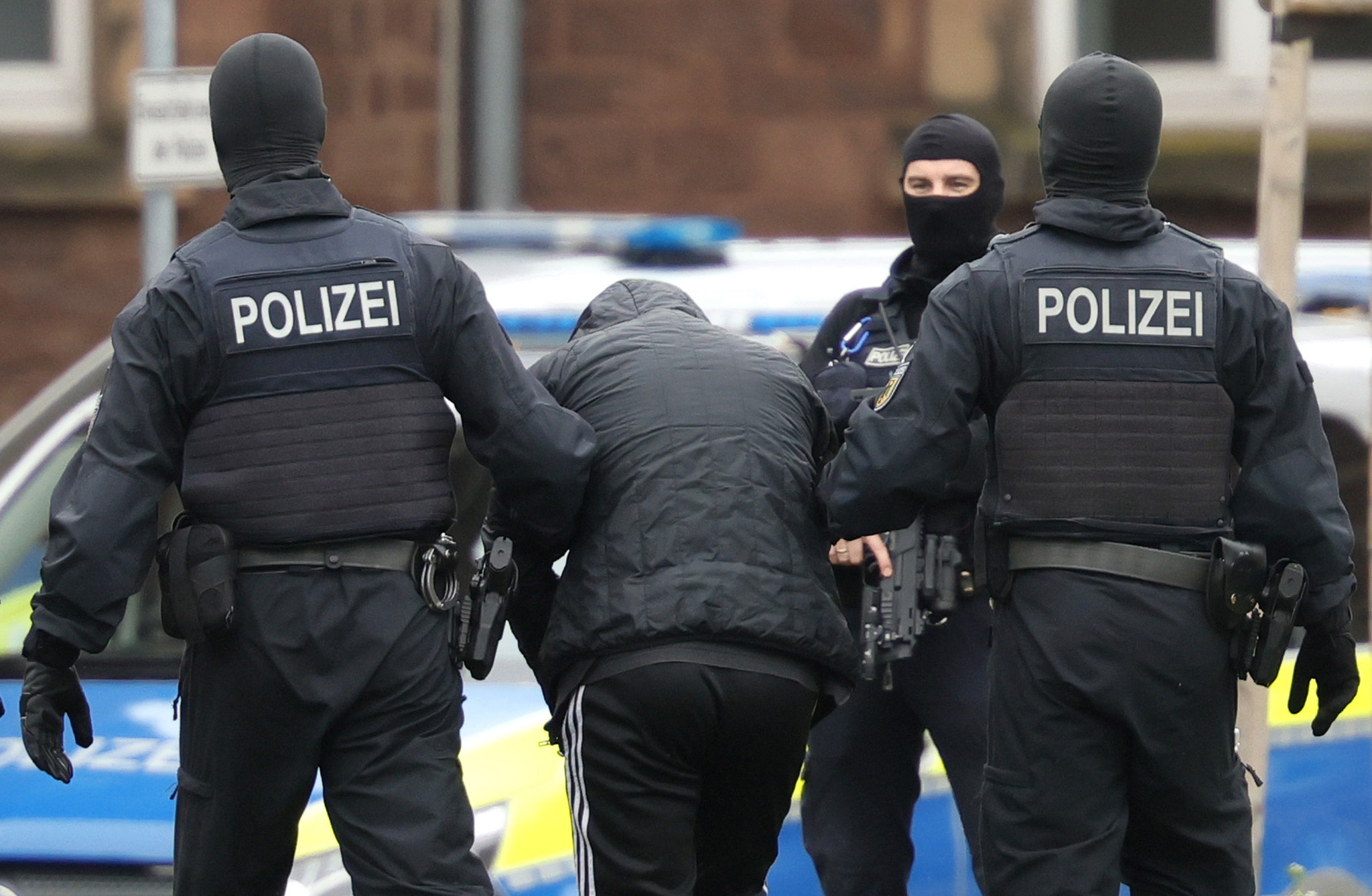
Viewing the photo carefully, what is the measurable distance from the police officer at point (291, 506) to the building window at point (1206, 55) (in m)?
6.26

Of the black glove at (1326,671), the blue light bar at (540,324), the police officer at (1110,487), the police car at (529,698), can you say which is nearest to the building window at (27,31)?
the police car at (529,698)

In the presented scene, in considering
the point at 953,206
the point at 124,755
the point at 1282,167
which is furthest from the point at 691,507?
the point at 1282,167

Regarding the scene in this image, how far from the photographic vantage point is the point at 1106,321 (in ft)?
11.6

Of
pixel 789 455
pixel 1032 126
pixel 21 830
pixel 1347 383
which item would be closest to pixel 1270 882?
pixel 1347 383

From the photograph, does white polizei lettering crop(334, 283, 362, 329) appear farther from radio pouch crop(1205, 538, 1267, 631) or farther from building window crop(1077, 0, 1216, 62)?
building window crop(1077, 0, 1216, 62)

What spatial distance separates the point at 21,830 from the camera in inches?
152

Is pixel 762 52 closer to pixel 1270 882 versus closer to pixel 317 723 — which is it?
pixel 1270 882

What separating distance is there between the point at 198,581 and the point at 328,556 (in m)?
0.21

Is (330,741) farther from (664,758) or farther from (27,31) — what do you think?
(27,31)

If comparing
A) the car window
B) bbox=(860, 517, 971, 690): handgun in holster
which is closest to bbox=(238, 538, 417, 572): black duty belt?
bbox=(860, 517, 971, 690): handgun in holster

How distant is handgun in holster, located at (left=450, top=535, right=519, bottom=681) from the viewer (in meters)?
3.62

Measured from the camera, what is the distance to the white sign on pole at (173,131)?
620 cm

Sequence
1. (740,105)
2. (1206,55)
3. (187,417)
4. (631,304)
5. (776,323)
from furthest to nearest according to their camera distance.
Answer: (1206,55)
(740,105)
(776,323)
(631,304)
(187,417)

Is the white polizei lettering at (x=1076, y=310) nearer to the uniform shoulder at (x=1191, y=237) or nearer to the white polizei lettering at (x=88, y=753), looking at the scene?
the uniform shoulder at (x=1191, y=237)
